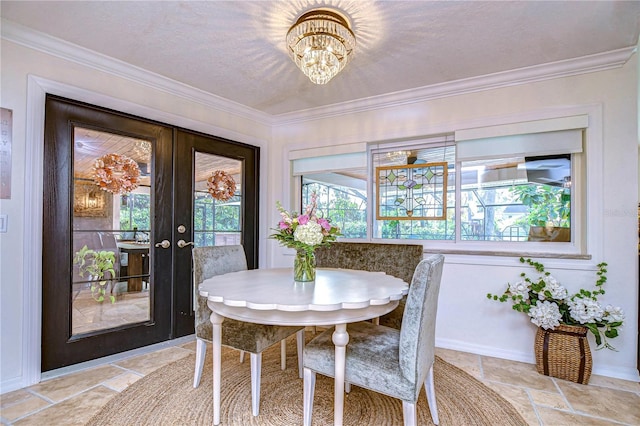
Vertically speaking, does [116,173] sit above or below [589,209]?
above

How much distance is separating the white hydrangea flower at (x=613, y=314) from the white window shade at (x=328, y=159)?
2256mm

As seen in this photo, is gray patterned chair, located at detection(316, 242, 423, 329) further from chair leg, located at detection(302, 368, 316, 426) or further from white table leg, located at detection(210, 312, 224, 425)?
white table leg, located at detection(210, 312, 224, 425)

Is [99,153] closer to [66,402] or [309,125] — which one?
[66,402]

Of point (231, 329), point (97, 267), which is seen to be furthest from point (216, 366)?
point (97, 267)

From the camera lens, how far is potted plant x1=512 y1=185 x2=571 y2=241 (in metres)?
2.67

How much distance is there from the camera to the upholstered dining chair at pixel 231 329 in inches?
72.6

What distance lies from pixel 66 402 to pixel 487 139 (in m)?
3.58

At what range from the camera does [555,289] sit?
2.39 meters

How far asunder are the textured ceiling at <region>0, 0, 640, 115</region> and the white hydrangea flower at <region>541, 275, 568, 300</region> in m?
1.68

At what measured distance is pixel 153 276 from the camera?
2.83 meters

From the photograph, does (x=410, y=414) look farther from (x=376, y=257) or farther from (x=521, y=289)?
(x=521, y=289)

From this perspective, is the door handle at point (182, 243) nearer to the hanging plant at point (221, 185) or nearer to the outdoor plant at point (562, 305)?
the hanging plant at point (221, 185)

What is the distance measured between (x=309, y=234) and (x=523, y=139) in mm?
2112

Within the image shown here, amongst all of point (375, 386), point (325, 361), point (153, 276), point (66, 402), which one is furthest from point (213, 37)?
point (66, 402)
